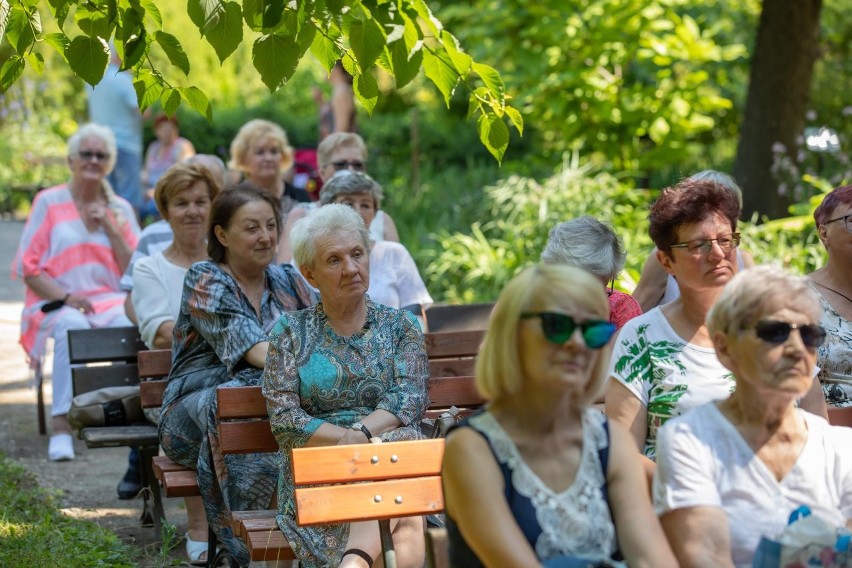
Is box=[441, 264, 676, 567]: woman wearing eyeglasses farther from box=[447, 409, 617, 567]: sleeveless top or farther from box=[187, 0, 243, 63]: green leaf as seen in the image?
box=[187, 0, 243, 63]: green leaf

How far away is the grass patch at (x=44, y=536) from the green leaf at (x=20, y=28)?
2.32 m

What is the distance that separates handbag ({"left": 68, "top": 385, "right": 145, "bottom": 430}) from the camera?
21.1 ft

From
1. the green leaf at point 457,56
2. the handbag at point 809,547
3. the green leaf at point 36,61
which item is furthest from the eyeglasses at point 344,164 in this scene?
Answer: the handbag at point 809,547

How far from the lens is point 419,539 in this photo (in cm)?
455

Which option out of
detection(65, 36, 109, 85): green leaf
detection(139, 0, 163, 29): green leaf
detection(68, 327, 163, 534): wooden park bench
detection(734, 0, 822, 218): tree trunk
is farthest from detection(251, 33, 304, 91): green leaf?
detection(734, 0, 822, 218): tree trunk

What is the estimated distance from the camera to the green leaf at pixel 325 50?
4.36 m

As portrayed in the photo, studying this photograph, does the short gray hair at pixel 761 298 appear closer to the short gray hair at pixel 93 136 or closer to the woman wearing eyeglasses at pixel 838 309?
the woman wearing eyeglasses at pixel 838 309

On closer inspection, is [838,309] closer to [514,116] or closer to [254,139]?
[514,116]

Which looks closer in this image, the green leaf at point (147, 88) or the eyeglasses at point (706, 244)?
the eyeglasses at point (706, 244)

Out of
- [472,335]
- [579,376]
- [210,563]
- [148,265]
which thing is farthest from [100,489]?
[579,376]

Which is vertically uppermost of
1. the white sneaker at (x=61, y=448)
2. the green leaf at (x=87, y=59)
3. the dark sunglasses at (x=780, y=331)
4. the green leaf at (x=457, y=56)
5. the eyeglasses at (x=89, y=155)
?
the eyeglasses at (x=89, y=155)

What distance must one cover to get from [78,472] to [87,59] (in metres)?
4.47

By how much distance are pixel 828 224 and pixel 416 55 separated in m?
2.08

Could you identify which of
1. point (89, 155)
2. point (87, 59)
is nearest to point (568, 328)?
point (87, 59)
